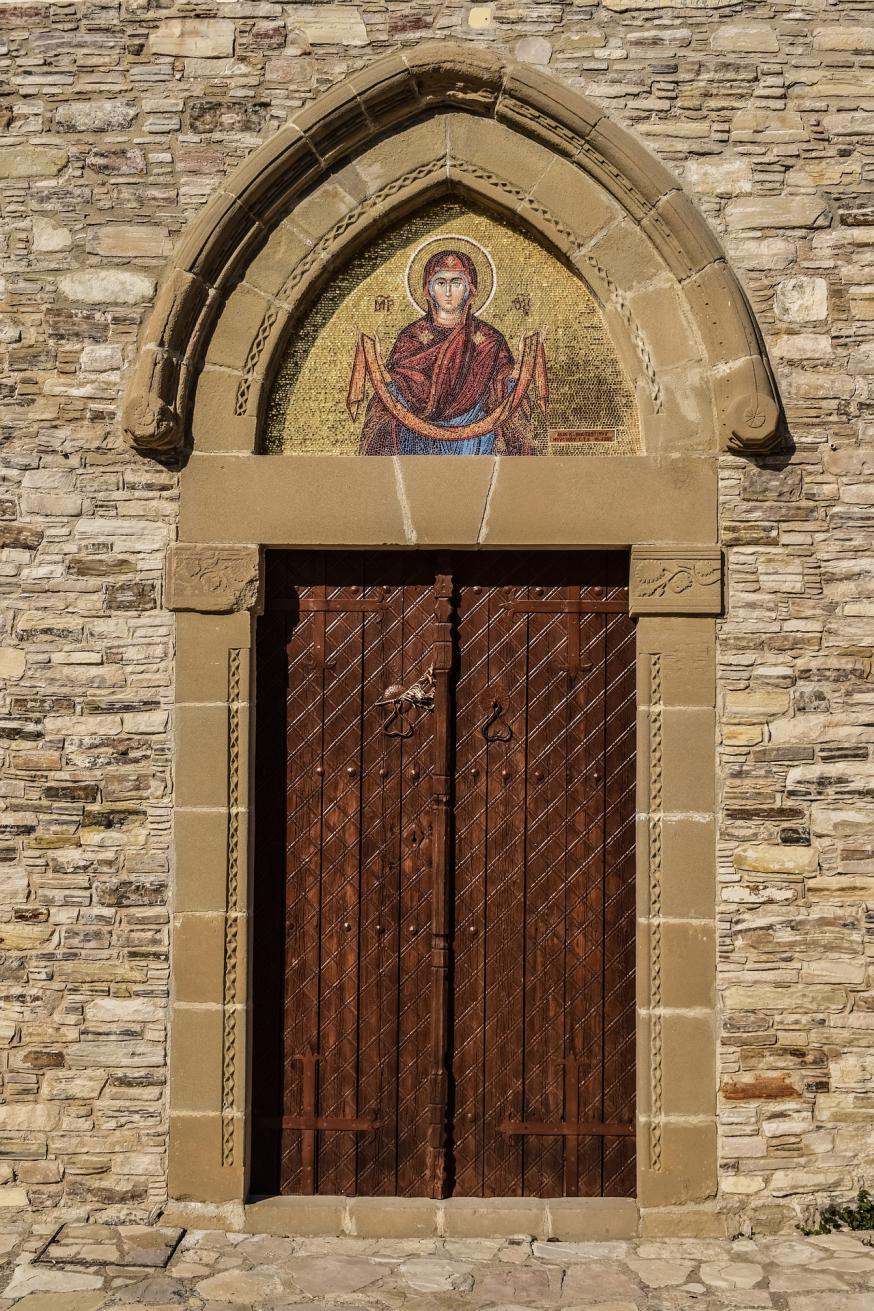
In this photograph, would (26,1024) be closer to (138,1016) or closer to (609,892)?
(138,1016)

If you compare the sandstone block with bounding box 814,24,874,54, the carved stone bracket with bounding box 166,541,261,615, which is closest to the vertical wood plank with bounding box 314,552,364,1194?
the carved stone bracket with bounding box 166,541,261,615

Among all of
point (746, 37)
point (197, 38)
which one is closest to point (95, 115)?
point (197, 38)

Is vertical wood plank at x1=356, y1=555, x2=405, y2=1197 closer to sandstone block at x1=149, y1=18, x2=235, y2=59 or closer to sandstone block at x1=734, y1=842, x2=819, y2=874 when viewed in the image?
sandstone block at x1=734, y1=842, x2=819, y2=874

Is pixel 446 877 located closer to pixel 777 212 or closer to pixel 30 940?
pixel 30 940

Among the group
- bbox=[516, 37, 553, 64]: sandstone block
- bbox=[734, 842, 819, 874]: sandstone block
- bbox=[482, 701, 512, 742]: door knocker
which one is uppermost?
bbox=[516, 37, 553, 64]: sandstone block

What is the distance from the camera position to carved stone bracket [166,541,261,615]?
4672 millimetres

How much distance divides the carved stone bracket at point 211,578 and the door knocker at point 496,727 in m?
1.00

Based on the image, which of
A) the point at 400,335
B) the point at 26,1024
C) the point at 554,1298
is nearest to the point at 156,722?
the point at 26,1024

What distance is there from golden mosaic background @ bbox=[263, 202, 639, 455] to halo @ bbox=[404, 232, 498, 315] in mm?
21

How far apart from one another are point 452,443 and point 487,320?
508 millimetres

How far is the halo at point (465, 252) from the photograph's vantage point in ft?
16.1

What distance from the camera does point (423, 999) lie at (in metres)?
4.83

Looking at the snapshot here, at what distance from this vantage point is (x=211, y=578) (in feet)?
15.3

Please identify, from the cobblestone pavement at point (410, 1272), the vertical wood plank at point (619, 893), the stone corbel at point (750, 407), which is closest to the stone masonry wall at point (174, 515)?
the stone corbel at point (750, 407)
